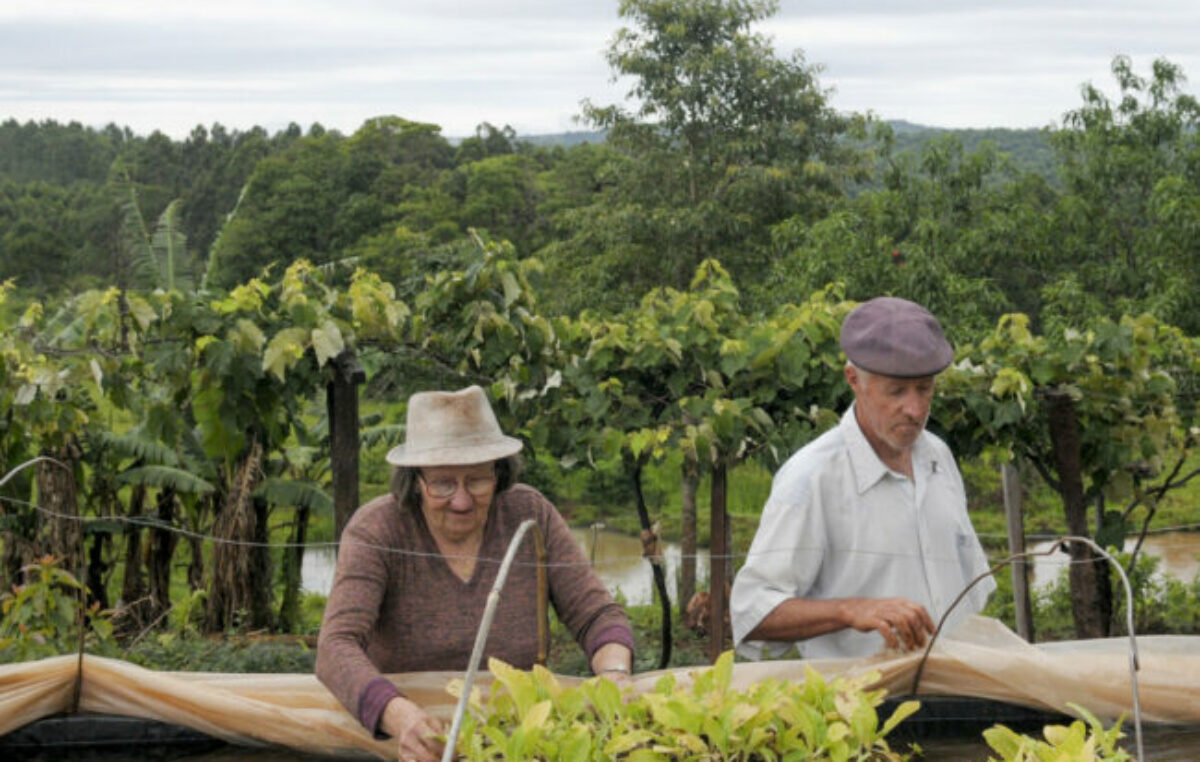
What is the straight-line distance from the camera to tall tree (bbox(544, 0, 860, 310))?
2008cm

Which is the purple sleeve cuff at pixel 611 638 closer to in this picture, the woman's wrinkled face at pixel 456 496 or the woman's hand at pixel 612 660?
the woman's hand at pixel 612 660

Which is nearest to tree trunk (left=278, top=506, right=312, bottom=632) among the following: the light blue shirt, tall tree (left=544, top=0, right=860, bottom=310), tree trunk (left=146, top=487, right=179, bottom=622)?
tree trunk (left=146, top=487, right=179, bottom=622)

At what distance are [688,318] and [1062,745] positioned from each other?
A: 131 inches

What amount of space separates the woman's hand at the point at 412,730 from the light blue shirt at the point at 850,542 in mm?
667

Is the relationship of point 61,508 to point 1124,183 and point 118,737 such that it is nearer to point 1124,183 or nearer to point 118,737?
point 118,737

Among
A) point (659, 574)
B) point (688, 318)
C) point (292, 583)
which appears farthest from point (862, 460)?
point (292, 583)

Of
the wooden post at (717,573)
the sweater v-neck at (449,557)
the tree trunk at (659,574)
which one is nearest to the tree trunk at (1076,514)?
the wooden post at (717,573)

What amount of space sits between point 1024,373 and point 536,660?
9.00 ft

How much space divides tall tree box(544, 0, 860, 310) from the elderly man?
16631mm

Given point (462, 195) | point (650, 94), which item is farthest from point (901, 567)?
point (462, 195)

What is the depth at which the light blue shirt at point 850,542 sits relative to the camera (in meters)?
2.87

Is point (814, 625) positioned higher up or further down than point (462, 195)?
further down

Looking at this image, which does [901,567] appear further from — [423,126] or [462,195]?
[423,126]

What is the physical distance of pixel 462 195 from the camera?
4269 centimetres
